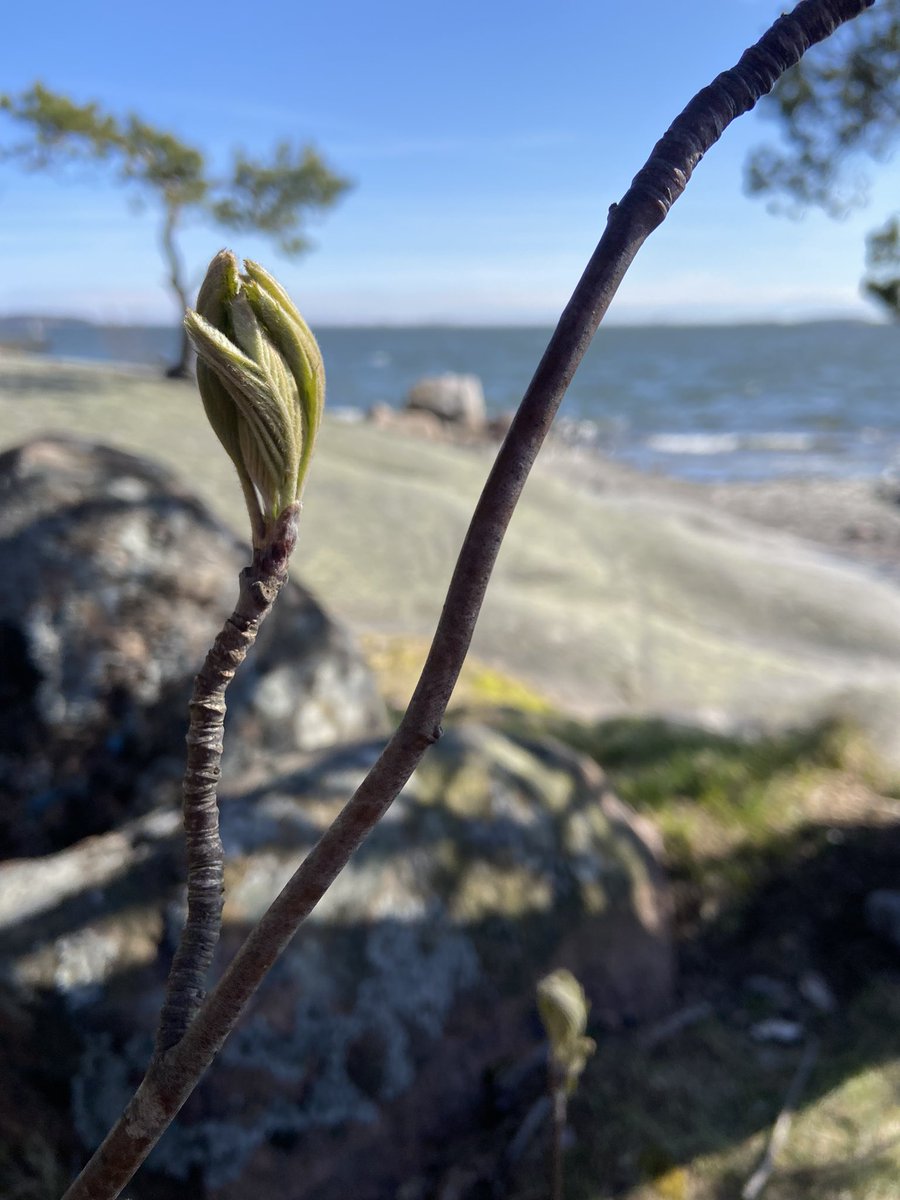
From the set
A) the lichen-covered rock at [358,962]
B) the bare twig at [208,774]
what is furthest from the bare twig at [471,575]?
the lichen-covered rock at [358,962]

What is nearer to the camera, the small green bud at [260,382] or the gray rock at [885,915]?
the small green bud at [260,382]

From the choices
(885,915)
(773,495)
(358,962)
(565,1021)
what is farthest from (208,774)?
(773,495)

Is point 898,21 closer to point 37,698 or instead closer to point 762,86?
point 762,86

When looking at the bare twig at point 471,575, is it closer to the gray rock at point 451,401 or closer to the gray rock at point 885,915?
the gray rock at point 885,915

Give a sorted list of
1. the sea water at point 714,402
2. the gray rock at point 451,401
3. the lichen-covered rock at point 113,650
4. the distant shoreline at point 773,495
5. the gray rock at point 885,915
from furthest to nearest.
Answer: the gray rock at point 451,401, the sea water at point 714,402, the distant shoreline at point 773,495, the gray rock at point 885,915, the lichen-covered rock at point 113,650

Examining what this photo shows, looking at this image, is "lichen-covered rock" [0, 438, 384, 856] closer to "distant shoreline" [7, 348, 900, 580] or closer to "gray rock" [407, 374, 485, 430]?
"distant shoreline" [7, 348, 900, 580]

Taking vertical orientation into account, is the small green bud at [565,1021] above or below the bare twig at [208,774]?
below
